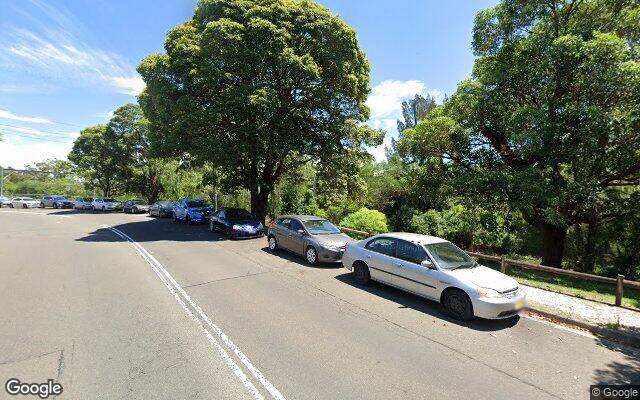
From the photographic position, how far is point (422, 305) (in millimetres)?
7176

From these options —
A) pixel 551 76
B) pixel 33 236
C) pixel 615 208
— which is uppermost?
pixel 551 76

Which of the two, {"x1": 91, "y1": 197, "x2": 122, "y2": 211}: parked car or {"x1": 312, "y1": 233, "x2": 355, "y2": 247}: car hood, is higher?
{"x1": 312, "y1": 233, "x2": 355, "y2": 247}: car hood

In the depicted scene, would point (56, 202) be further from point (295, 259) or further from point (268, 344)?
point (268, 344)

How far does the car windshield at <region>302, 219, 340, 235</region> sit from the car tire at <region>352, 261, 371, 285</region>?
2.62m

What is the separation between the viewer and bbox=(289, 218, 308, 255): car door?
1105 centimetres

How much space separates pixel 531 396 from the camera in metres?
→ 4.10

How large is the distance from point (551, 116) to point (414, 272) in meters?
8.20

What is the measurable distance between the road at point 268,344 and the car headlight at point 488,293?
589 millimetres

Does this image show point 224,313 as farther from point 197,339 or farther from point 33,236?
point 33,236

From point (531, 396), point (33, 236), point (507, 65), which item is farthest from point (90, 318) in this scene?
point (507, 65)

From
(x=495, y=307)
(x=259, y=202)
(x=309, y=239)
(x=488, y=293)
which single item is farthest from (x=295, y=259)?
(x=259, y=202)

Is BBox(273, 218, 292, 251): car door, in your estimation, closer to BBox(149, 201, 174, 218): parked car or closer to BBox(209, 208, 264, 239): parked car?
BBox(209, 208, 264, 239): parked car

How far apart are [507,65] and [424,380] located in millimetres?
12884

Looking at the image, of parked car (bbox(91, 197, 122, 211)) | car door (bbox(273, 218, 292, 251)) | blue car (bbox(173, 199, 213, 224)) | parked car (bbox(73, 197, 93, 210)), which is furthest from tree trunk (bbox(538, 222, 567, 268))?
parked car (bbox(73, 197, 93, 210))
